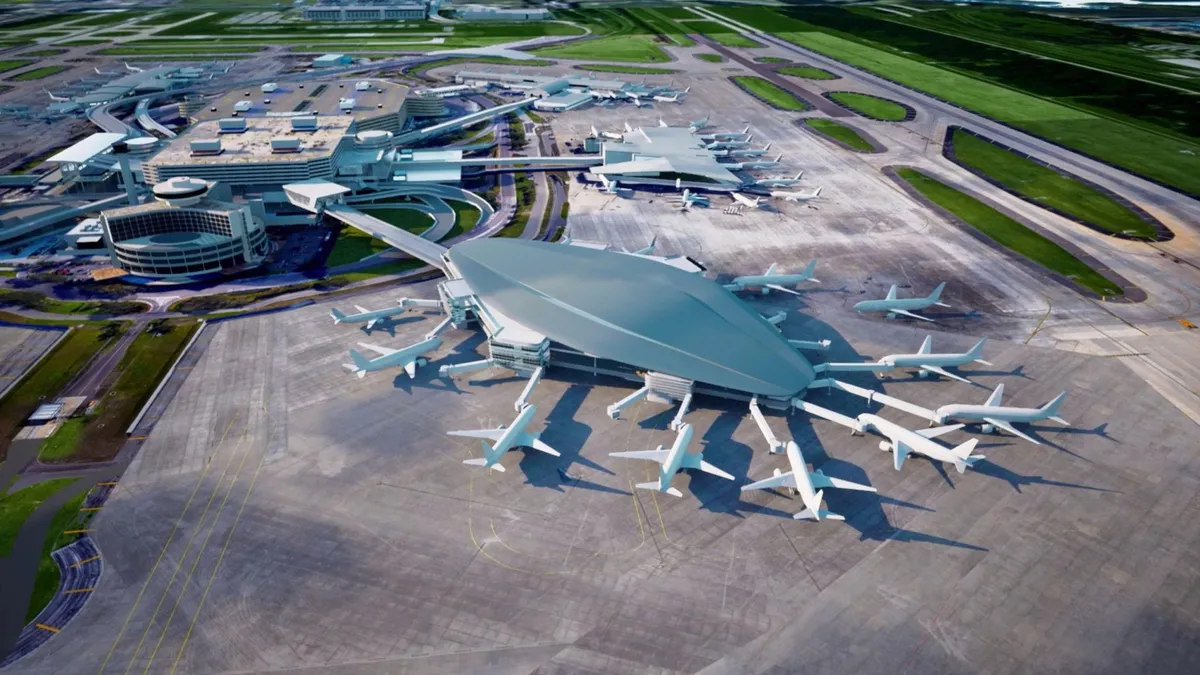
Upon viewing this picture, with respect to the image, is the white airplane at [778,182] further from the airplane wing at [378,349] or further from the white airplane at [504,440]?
the white airplane at [504,440]

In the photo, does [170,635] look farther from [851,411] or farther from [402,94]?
[402,94]

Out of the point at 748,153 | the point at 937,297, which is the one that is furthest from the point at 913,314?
the point at 748,153

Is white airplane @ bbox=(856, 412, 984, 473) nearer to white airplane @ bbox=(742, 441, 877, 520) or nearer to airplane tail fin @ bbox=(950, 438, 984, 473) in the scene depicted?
airplane tail fin @ bbox=(950, 438, 984, 473)

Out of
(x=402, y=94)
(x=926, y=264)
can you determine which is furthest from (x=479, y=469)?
(x=402, y=94)

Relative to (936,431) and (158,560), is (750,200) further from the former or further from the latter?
(158,560)

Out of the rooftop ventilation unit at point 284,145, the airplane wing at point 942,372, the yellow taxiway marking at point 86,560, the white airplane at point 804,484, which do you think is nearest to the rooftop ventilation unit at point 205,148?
the rooftop ventilation unit at point 284,145

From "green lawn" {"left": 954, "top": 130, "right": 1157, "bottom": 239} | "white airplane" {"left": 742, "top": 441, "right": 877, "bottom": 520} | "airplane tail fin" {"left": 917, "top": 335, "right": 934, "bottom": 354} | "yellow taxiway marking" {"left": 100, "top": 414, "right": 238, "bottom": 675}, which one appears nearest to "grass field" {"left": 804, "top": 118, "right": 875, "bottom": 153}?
"green lawn" {"left": 954, "top": 130, "right": 1157, "bottom": 239}
